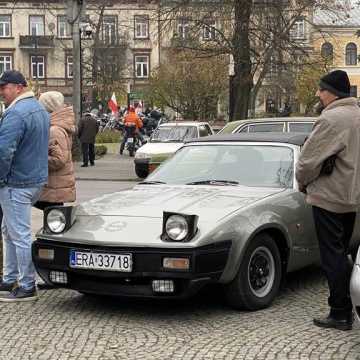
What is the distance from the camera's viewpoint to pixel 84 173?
21500 millimetres

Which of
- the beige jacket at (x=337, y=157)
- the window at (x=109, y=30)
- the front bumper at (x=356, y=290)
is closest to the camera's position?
the front bumper at (x=356, y=290)

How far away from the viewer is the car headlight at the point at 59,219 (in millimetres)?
5910

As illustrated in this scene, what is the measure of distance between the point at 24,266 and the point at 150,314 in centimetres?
124

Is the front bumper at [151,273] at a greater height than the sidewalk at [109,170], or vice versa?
the front bumper at [151,273]

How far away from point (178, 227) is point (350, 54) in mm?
83231

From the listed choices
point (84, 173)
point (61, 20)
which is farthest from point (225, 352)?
point (61, 20)

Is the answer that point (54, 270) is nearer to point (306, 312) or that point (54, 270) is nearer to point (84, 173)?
point (306, 312)

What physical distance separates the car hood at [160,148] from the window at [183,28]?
6721mm

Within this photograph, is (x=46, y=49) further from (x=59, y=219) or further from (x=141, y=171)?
(x=59, y=219)

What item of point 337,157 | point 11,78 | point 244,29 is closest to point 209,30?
point 244,29

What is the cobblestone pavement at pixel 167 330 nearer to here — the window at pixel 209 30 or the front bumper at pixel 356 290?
the front bumper at pixel 356 290

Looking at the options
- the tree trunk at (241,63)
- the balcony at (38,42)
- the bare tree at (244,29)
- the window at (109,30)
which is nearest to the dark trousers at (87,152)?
the bare tree at (244,29)

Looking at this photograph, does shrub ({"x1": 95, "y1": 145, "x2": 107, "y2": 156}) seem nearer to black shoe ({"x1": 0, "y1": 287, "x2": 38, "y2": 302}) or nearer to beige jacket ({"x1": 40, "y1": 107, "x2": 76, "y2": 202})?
beige jacket ({"x1": 40, "y1": 107, "x2": 76, "y2": 202})

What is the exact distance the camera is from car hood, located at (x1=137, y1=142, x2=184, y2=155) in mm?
18891
